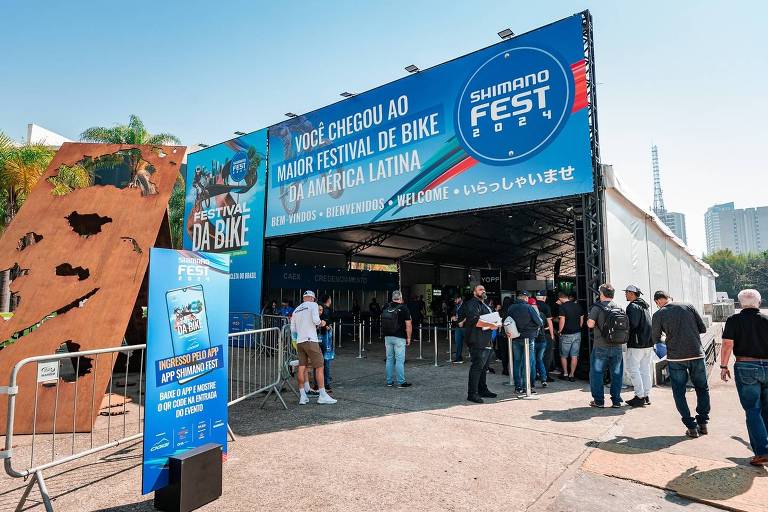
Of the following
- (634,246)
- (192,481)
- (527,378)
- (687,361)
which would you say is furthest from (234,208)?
(687,361)

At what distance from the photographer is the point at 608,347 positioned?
6.46 metres

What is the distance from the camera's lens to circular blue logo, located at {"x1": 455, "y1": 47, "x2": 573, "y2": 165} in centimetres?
912

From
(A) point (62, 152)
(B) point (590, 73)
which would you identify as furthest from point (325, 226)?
(B) point (590, 73)

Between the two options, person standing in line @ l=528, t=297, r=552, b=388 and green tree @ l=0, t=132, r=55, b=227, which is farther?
green tree @ l=0, t=132, r=55, b=227

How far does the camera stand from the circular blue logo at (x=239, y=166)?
623 inches

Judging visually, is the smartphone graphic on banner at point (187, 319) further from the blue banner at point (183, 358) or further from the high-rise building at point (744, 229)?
the high-rise building at point (744, 229)

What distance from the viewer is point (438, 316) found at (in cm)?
2156

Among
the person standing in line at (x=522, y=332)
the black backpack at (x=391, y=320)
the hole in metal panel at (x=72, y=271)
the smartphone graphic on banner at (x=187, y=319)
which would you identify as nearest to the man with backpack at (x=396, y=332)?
the black backpack at (x=391, y=320)

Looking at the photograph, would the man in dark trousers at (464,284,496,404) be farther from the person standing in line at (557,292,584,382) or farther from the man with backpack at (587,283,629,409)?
the person standing in line at (557,292,584,382)

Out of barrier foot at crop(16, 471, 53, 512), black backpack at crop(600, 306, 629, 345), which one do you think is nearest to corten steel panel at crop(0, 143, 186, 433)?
barrier foot at crop(16, 471, 53, 512)

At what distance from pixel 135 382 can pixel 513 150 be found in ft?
30.7

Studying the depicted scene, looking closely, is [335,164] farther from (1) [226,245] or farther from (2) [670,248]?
(2) [670,248]

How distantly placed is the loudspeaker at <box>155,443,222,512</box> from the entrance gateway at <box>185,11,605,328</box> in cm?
751

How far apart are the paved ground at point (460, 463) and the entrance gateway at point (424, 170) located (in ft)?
12.9
